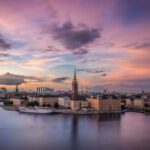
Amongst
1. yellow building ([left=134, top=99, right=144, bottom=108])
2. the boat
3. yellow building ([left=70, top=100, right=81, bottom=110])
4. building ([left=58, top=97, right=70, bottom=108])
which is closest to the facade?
yellow building ([left=70, top=100, right=81, bottom=110])

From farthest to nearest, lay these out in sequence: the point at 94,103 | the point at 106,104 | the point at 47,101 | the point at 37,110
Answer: the point at 47,101 < the point at 94,103 < the point at 106,104 < the point at 37,110

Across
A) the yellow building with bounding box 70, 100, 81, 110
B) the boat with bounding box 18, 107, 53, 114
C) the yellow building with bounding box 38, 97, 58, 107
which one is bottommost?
the boat with bounding box 18, 107, 53, 114

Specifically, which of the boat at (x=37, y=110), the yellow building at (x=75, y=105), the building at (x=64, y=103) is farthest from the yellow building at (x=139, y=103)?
the boat at (x=37, y=110)

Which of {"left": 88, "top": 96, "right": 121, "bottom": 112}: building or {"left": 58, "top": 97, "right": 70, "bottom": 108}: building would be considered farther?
{"left": 58, "top": 97, "right": 70, "bottom": 108}: building

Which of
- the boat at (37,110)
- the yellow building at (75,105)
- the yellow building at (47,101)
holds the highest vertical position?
the yellow building at (47,101)

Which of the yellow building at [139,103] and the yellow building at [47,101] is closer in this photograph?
the yellow building at [47,101]

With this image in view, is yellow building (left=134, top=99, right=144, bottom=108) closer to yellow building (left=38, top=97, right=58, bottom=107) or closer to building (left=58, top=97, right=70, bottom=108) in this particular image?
building (left=58, top=97, right=70, bottom=108)

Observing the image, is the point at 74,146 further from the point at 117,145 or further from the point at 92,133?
the point at 92,133

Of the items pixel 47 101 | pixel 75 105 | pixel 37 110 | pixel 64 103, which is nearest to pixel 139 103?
pixel 64 103

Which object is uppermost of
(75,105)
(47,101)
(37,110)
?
(47,101)

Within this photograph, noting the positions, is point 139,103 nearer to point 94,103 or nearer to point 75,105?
point 94,103

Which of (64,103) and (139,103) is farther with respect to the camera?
(139,103)

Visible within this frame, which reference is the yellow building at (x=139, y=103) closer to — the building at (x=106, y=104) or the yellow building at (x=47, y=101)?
the building at (x=106, y=104)

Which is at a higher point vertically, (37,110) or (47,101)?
(47,101)
